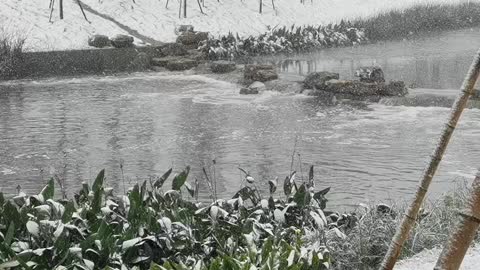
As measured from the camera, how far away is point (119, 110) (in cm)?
1402

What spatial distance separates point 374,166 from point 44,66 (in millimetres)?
12400

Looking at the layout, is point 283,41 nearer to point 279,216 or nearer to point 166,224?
point 279,216

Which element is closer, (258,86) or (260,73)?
(258,86)

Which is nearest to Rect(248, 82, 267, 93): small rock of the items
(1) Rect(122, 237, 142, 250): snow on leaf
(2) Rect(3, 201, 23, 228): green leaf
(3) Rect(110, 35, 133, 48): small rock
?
(3) Rect(110, 35, 133, 48): small rock

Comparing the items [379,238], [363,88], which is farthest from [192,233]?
[363,88]

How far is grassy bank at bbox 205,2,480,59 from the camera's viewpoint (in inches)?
858

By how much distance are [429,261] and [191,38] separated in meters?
18.3

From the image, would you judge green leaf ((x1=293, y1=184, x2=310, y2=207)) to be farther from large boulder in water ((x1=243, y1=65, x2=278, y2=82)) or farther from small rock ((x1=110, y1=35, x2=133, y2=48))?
small rock ((x1=110, y1=35, x2=133, y2=48))

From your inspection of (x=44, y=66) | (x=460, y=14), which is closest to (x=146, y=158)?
(x=44, y=66)

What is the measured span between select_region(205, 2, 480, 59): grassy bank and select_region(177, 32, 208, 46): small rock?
0.82 meters

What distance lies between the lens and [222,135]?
1148cm

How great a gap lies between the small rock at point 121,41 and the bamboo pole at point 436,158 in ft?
61.9

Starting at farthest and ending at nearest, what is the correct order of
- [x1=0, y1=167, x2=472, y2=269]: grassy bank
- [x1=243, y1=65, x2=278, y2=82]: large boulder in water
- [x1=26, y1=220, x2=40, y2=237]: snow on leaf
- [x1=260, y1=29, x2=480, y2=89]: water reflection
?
[x1=260, y1=29, x2=480, y2=89]: water reflection < [x1=243, y1=65, x2=278, y2=82]: large boulder in water < [x1=26, y1=220, x2=40, y2=237]: snow on leaf < [x1=0, y1=167, x2=472, y2=269]: grassy bank

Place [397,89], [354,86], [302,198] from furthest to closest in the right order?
1. [354,86]
2. [397,89]
3. [302,198]
